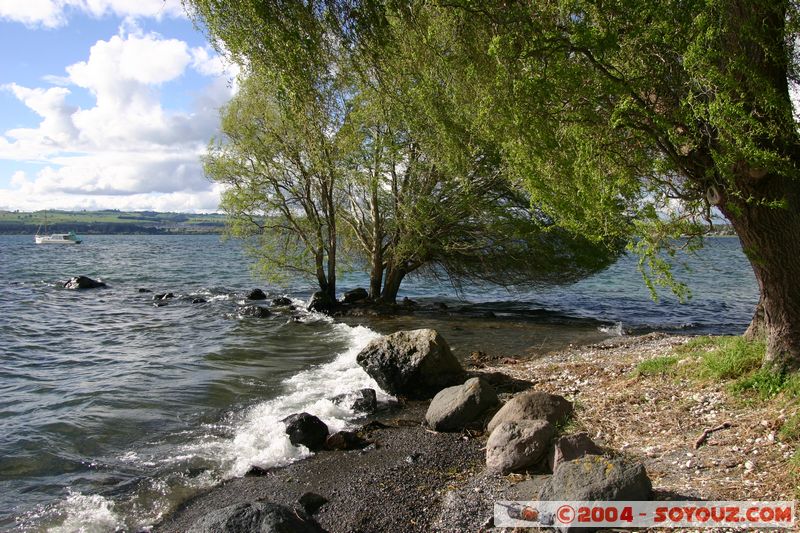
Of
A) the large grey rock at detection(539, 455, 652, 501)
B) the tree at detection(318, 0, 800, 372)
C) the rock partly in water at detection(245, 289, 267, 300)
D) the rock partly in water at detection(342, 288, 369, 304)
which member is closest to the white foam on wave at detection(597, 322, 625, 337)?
the rock partly in water at detection(342, 288, 369, 304)

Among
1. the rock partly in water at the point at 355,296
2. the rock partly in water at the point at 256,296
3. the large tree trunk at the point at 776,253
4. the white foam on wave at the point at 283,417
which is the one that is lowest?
the white foam on wave at the point at 283,417

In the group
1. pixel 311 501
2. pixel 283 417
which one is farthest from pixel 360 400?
pixel 311 501

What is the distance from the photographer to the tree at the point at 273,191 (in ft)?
84.0

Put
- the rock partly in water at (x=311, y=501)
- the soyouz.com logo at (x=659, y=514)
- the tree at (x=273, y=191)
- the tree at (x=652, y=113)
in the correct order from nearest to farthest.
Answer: the soyouz.com logo at (x=659, y=514) → the tree at (x=652, y=113) → the rock partly in water at (x=311, y=501) → the tree at (x=273, y=191)

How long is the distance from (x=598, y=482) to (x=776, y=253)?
4585 millimetres

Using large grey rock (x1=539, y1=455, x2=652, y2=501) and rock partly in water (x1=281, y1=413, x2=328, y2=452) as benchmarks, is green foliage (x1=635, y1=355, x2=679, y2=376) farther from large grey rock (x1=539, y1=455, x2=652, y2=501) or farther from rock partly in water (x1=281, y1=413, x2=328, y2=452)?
rock partly in water (x1=281, y1=413, x2=328, y2=452)

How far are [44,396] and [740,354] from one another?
15.1 meters

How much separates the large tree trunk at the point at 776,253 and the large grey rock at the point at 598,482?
3.50 meters

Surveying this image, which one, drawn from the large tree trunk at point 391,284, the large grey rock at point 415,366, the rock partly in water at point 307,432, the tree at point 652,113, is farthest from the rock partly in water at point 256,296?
the tree at point 652,113

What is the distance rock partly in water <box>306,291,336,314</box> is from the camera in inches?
1053

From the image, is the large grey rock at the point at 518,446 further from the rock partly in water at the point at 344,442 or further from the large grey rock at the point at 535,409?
the rock partly in water at the point at 344,442

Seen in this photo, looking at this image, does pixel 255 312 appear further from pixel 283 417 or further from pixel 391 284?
pixel 283 417

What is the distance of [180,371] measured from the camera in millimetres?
15750

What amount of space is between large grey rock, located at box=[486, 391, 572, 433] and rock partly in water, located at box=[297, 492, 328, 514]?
303cm
